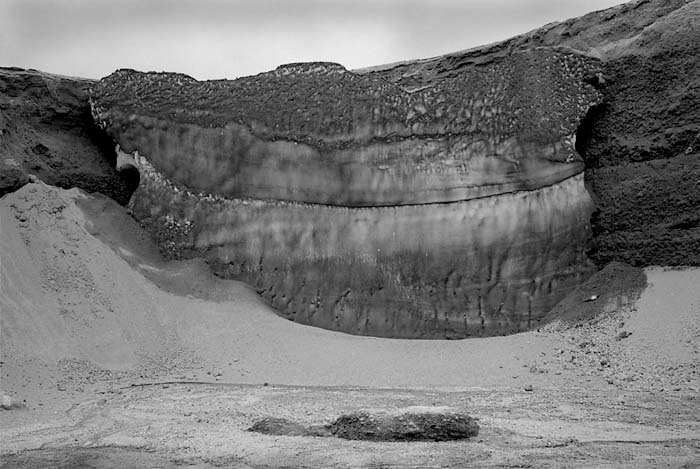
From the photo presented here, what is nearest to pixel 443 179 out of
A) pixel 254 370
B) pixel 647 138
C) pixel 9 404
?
pixel 647 138

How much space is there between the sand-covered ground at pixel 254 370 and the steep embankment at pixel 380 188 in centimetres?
46

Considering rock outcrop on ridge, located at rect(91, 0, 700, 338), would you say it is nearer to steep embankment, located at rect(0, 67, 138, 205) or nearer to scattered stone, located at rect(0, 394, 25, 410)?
steep embankment, located at rect(0, 67, 138, 205)

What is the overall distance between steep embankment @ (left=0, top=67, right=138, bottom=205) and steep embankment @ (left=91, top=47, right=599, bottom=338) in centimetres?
66

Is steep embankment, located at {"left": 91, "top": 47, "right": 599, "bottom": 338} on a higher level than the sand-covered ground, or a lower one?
higher

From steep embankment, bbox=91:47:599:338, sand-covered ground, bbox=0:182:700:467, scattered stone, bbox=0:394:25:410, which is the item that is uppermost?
steep embankment, bbox=91:47:599:338

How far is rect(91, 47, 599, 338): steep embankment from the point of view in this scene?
34.9ft

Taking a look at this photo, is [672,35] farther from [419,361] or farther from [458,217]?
[419,361]

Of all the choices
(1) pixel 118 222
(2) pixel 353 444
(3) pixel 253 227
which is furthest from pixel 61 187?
(2) pixel 353 444

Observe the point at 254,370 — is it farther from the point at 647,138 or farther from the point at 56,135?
the point at 647,138

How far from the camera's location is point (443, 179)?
35.6 ft

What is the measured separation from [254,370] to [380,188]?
118 inches

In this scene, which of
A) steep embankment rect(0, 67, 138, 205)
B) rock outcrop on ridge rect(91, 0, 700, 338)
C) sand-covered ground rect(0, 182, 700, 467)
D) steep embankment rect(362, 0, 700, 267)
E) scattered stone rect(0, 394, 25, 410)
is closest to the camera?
sand-covered ground rect(0, 182, 700, 467)

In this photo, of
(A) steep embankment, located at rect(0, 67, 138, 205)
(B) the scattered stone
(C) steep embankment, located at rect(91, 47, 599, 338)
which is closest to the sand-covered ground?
(B) the scattered stone

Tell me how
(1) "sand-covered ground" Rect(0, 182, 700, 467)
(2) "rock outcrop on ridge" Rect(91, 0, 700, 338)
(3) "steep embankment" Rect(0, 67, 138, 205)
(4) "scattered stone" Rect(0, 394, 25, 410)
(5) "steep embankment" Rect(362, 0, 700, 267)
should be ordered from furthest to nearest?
(3) "steep embankment" Rect(0, 67, 138, 205), (2) "rock outcrop on ridge" Rect(91, 0, 700, 338), (5) "steep embankment" Rect(362, 0, 700, 267), (4) "scattered stone" Rect(0, 394, 25, 410), (1) "sand-covered ground" Rect(0, 182, 700, 467)
